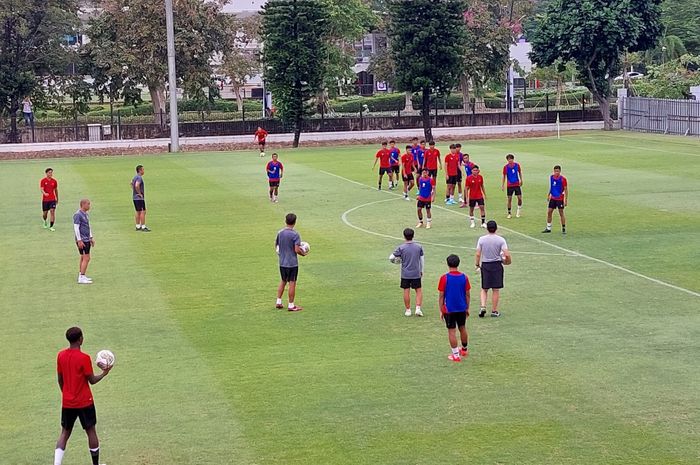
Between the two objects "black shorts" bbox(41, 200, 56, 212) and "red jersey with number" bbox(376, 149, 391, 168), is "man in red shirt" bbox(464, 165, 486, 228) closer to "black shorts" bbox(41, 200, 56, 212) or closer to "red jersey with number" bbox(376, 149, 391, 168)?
"red jersey with number" bbox(376, 149, 391, 168)

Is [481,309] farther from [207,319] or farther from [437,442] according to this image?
[437,442]

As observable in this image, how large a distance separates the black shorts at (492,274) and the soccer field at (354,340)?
669 millimetres

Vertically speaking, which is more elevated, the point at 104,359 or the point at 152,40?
the point at 152,40

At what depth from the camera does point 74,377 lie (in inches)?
486

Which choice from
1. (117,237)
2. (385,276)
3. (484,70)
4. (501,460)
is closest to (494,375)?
(501,460)

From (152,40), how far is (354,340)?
5323 cm

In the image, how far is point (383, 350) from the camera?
17.5 metres

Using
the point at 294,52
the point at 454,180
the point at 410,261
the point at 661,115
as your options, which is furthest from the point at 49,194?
the point at 661,115

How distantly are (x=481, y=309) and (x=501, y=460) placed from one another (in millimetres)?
7417

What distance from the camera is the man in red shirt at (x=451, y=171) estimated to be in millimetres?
34625

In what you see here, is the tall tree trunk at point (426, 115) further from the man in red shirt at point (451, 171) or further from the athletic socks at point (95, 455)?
the athletic socks at point (95, 455)

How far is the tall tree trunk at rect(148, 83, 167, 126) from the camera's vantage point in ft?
225

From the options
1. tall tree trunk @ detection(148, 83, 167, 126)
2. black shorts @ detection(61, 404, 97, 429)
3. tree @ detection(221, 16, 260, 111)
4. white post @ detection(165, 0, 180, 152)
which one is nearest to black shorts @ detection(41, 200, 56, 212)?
black shorts @ detection(61, 404, 97, 429)

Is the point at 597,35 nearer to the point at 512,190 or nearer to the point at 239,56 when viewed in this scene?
the point at 239,56
